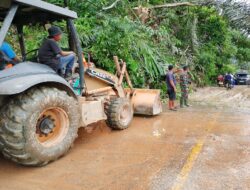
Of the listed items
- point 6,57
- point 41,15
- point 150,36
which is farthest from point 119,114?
point 150,36

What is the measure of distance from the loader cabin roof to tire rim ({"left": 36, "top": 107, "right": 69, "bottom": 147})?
1510mm

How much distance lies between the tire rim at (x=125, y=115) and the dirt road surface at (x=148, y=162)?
21cm

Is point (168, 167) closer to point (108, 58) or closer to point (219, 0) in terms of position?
point (108, 58)

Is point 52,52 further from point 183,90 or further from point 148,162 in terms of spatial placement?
point 183,90

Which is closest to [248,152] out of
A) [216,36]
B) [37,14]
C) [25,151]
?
[25,151]

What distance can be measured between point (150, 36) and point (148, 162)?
8915 millimetres

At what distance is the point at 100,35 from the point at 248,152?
6.47 m

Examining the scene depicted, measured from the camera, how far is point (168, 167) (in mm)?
4539

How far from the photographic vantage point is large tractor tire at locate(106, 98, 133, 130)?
21.7 feet

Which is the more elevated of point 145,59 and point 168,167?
point 145,59

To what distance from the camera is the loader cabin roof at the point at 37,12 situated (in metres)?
4.61

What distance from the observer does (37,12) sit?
17.1 ft

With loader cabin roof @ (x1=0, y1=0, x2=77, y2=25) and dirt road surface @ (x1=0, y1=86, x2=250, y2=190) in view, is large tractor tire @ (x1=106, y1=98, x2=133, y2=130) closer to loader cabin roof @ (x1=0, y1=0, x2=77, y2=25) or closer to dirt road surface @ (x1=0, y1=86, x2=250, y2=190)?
dirt road surface @ (x1=0, y1=86, x2=250, y2=190)

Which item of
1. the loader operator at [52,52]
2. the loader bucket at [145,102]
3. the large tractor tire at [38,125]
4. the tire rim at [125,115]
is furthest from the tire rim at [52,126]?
the loader bucket at [145,102]
